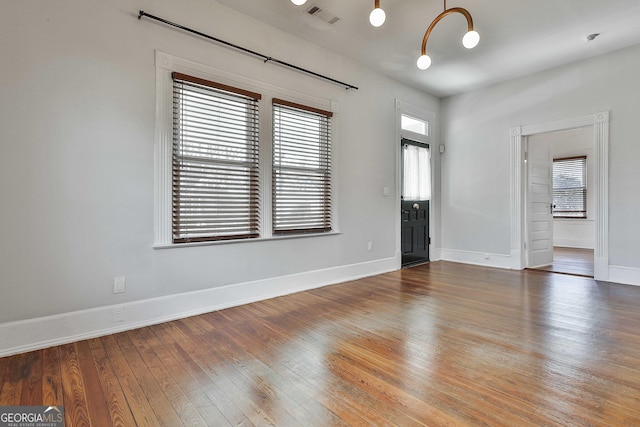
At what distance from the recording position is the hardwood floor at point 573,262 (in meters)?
4.86

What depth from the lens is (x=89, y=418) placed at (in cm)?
154

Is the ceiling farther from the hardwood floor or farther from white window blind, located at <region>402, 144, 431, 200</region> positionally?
the hardwood floor

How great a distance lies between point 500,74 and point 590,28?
132 centimetres

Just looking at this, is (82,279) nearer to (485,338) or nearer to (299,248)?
(299,248)

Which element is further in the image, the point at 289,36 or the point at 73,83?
the point at 289,36

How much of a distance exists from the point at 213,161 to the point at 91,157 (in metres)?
0.98

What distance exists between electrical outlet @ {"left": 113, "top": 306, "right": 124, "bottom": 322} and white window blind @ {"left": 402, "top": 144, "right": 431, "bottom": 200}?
420 centimetres

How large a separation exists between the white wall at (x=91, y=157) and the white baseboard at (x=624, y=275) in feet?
14.8

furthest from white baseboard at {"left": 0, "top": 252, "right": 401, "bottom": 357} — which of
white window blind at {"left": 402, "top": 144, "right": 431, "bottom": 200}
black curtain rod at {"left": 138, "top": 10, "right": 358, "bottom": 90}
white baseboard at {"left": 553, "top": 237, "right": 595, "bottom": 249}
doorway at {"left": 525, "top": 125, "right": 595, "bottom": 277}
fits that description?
white baseboard at {"left": 553, "top": 237, "right": 595, "bottom": 249}

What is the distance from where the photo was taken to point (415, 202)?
5.56 meters

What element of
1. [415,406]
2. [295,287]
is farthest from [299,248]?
[415,406]

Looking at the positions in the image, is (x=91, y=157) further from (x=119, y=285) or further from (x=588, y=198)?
(x=588, y=198)

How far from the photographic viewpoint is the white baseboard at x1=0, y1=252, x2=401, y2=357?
2.29 meters

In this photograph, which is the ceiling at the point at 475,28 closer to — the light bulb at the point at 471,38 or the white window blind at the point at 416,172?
the light bulb at the point at 471,38
